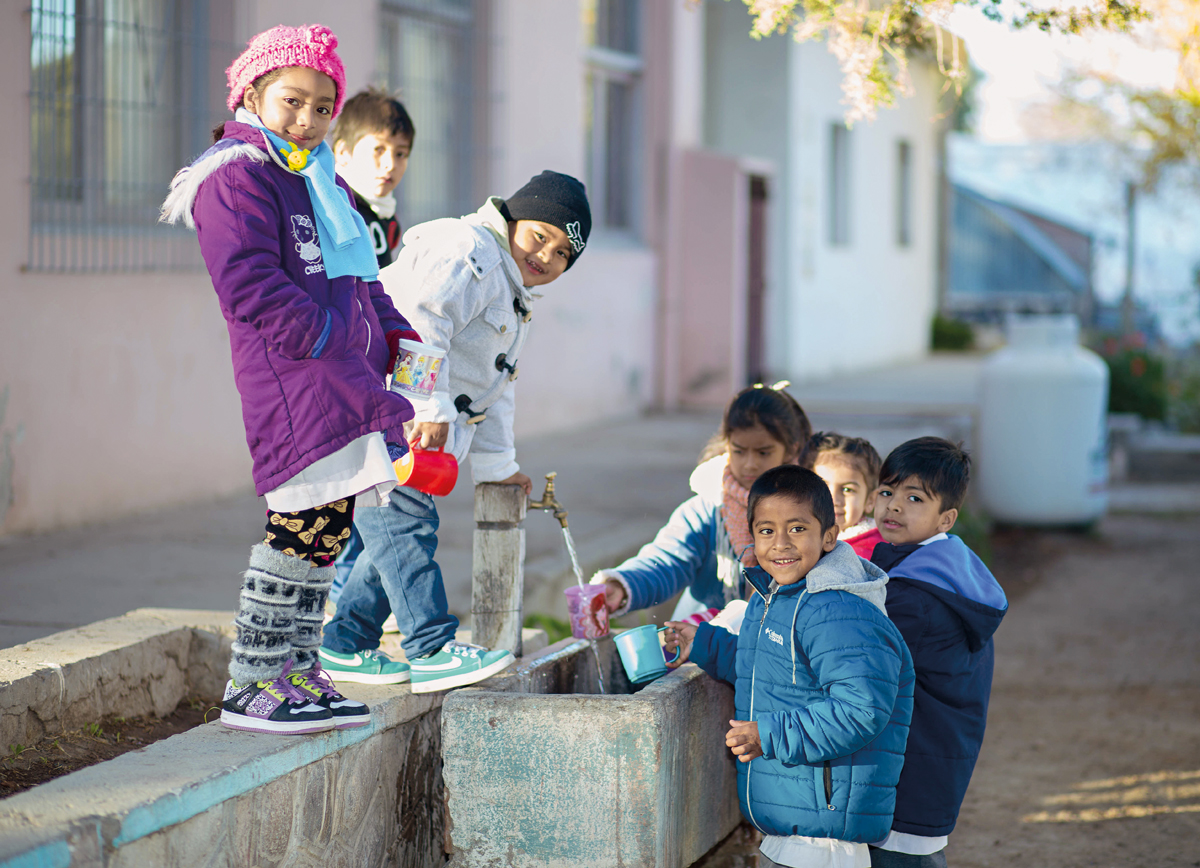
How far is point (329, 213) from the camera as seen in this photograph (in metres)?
2.83

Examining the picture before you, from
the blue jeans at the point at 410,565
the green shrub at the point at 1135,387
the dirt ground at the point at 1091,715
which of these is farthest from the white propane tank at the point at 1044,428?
Result: the blue jeans at the point at 410,565

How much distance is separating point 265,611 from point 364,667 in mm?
542

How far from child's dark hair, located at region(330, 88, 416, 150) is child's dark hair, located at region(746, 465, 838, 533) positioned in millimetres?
1747

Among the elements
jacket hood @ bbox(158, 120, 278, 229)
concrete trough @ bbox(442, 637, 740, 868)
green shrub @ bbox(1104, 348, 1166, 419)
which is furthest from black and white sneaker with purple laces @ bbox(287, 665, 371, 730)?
green shrub @ bbox(1104, 348, 1166, 419)

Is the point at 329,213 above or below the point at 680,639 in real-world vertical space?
above

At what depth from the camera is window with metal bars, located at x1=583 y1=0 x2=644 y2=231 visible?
10742 millimetres

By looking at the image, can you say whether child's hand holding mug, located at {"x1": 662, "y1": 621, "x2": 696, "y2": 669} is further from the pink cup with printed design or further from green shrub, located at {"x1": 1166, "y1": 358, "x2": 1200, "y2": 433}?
green shrub, located at {"x1": 1166, "y1": 358, "x2": 1200, "y2": 433}

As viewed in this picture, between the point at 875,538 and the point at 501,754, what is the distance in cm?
120

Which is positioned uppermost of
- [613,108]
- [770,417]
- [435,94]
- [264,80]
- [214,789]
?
[613,108]

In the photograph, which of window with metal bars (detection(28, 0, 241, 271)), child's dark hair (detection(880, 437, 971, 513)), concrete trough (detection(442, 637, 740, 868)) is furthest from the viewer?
window with metal bars (detection(28, 0, 241, 271))

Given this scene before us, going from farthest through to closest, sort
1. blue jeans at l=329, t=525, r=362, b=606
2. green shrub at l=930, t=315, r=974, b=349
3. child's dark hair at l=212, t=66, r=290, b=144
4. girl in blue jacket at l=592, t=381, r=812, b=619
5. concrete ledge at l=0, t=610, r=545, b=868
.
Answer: green shrub at l=930, t=315, r=974, b=349
blue jeans at l=329, t=525, r=362, b=606
girl in blue jacket at l=592, t=381, r=812, b=619
child's dark hair at l=212, t=66, r=290, b=144
concrete ledge at l=0, t=610, r=545, b=868

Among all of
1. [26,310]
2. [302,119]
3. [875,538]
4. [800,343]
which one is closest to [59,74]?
[26,310]

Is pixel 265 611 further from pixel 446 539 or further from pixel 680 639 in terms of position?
pixel 446 539

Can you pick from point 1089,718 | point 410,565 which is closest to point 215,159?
point 410,565
